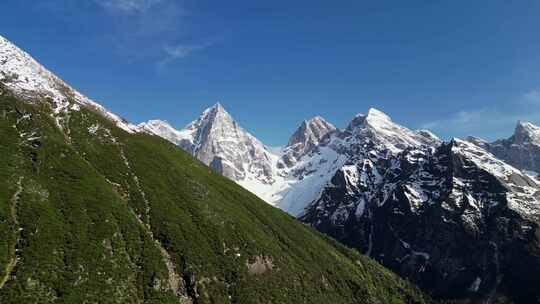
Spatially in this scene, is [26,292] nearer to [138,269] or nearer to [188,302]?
→ [138,269]

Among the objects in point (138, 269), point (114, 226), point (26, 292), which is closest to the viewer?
point (26, 292)

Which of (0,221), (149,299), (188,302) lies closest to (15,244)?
(0,221)

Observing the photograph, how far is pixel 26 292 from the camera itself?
14362 centimetres

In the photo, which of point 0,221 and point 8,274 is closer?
point 8,274

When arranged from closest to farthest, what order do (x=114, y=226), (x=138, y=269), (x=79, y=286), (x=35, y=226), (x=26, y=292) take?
(x=26, y=292)
(x=79, y=286)
(x=35, y=226)
(x=138, y=269)
(x=114, y=226)

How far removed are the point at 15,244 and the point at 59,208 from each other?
3136cm

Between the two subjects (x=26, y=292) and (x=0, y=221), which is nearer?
(x=26, y=292)

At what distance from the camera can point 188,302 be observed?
622 ft

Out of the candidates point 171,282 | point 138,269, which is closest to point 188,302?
point 171,282

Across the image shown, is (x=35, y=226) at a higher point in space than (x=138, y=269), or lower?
higher

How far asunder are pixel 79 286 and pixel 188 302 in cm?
4671

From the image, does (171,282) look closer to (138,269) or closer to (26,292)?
(138,269)

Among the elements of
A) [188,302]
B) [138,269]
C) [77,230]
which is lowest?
[188,302]

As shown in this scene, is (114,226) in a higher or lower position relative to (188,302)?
higher
